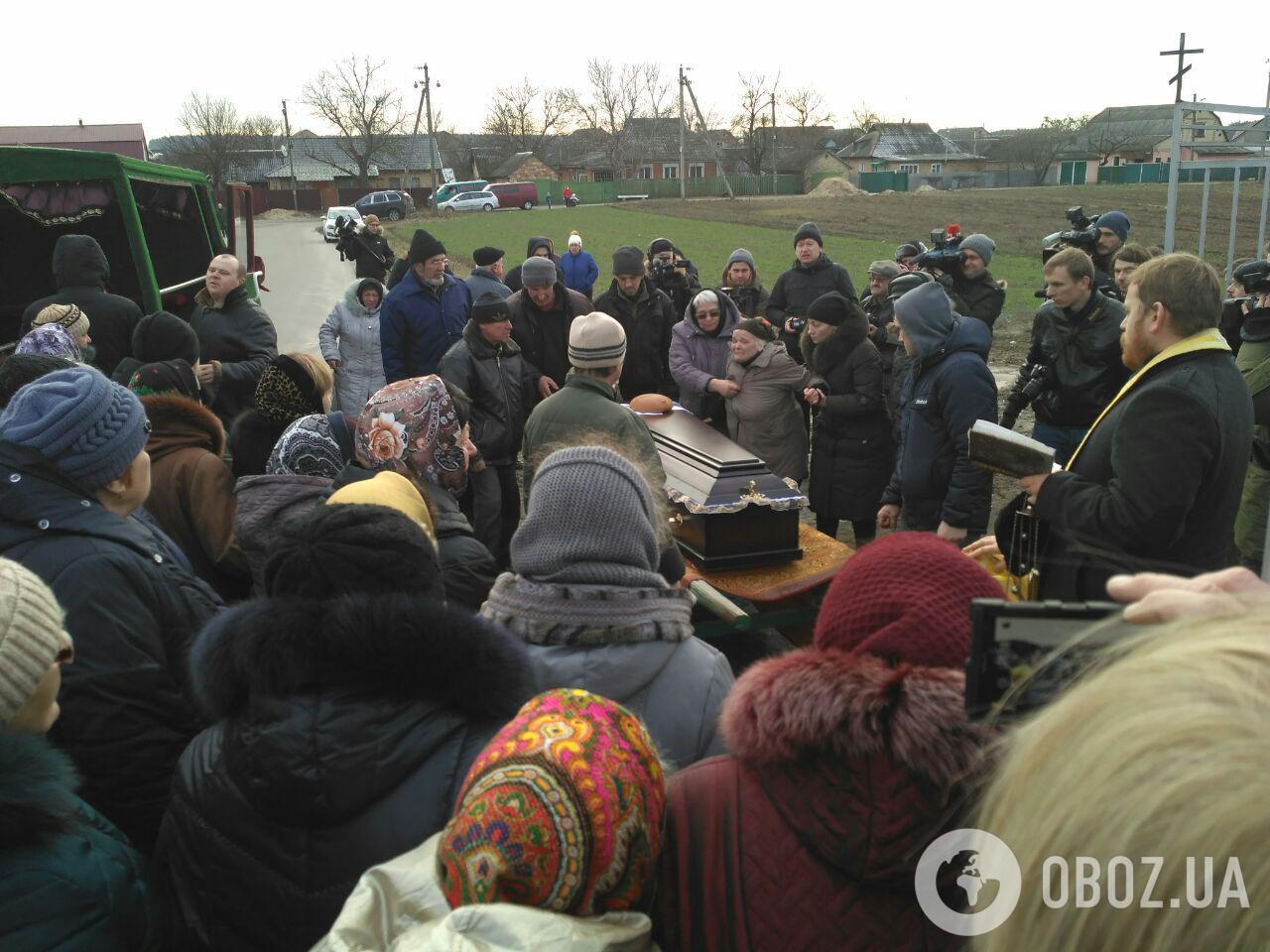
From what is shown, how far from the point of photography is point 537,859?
1178 mm

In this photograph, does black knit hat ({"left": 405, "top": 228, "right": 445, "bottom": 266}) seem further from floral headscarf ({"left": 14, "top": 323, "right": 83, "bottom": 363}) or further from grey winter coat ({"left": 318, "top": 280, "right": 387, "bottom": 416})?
floral headscarf ({"left": 14, "top": 323, "right": 83, "bottom": 363})

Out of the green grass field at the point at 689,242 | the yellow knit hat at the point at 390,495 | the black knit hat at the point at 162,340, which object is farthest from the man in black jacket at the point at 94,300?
the green grass field at the point at 689,242

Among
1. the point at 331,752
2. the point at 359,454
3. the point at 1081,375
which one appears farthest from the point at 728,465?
the point at 331,752

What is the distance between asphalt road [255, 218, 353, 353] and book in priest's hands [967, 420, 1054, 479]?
8930 millimetres

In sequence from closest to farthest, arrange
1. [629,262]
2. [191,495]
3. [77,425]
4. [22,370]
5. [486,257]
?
[77,425] → [191,495] → [22,370] → [629,262] → [486,257]

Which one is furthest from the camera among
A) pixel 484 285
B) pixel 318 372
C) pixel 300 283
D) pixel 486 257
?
pixel 300 283

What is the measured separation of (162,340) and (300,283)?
1840 centimetres

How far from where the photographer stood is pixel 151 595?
6.88ft

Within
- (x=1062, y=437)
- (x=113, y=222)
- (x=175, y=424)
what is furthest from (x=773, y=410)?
(x=113, y=222)

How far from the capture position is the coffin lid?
407 cm

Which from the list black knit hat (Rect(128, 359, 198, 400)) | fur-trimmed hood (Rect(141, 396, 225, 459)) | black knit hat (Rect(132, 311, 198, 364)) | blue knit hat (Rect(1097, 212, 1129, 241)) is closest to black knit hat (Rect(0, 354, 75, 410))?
black knit hat (Rect(128, 359, 198, 400))

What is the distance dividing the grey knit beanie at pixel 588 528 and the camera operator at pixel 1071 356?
11.6 ft

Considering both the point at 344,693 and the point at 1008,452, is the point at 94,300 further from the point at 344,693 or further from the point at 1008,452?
the point at 1008,452

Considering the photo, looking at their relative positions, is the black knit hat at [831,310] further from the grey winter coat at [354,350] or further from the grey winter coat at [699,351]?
the grey winter coat at [354,350]
